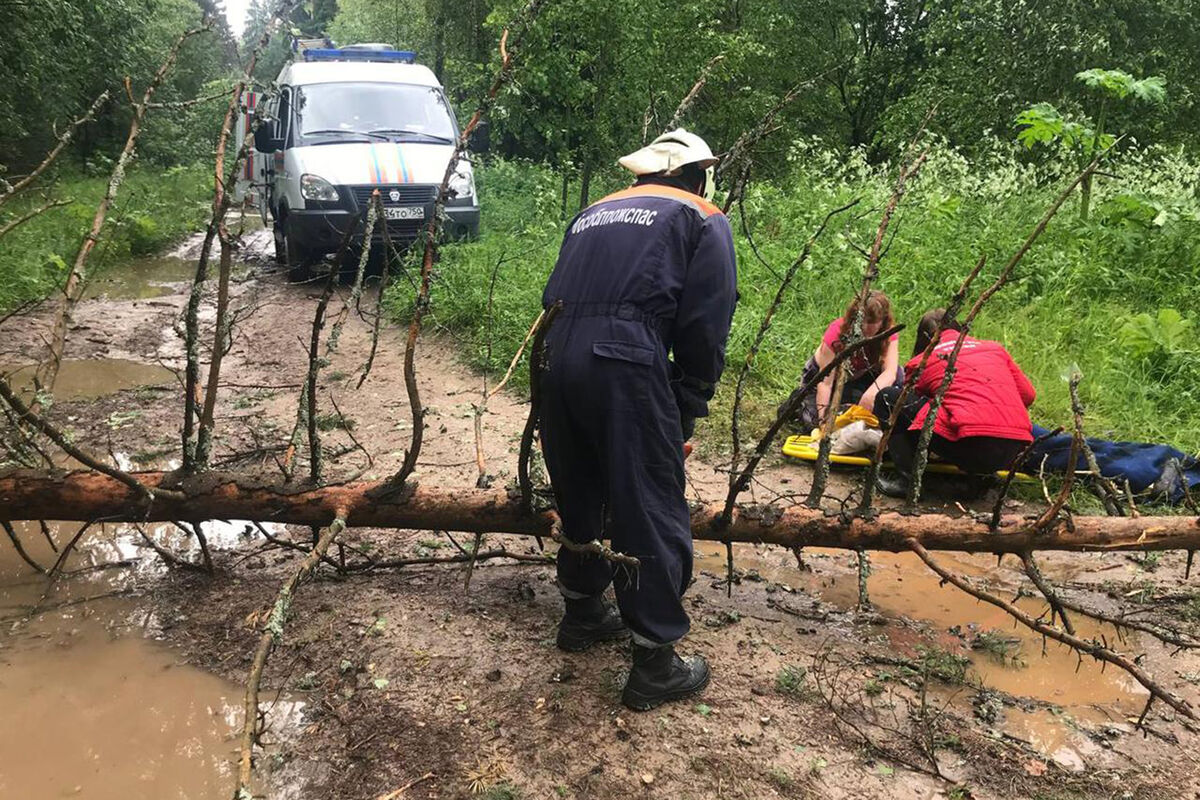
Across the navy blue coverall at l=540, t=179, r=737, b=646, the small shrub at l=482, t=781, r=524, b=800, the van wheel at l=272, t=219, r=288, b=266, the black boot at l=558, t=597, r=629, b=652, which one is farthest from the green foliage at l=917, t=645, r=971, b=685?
the van wheel at l=272, t=219, r=288, b=266

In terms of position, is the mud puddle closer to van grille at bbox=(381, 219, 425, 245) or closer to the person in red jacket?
the person in red jacket

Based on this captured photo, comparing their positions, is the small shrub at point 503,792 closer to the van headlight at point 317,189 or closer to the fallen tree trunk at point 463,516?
the fallen tree trunk at point 463,516

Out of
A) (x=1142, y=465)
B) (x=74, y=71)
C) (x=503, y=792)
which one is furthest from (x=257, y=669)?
(x=74, y=71)

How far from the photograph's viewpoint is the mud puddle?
2689 mm

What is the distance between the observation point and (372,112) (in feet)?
30.6

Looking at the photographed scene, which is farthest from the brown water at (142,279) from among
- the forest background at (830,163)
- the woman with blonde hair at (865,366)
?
the woman with blonde hair at (865,366)

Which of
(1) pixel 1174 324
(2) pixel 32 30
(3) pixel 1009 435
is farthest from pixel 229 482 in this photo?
(2) pixel 32 30

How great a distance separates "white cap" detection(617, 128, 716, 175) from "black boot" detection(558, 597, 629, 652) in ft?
4.96

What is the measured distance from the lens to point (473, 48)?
1527cm

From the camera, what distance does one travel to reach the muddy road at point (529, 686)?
2.35 m

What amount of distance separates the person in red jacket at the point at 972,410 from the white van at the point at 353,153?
5.27 m

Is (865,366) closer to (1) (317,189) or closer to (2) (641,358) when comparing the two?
(2) (641,358)

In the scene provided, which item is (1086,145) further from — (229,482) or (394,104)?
(229,482)

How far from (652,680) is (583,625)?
41 centimetres
